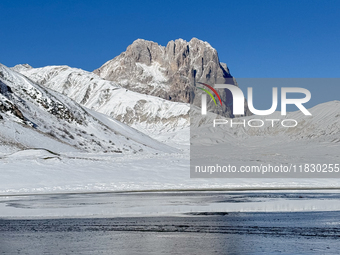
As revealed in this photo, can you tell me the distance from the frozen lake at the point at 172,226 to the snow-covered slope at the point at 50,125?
57.5 metres

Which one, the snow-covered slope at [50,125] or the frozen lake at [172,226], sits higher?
the snow-covered slope at [50,125]

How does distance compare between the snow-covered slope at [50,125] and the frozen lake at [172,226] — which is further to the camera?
the snow-covered slope at [50,125]

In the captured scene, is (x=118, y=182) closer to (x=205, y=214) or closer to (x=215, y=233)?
(x=205, y=214)

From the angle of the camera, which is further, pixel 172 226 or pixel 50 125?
pixel 50 125

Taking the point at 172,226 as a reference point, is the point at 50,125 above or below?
above

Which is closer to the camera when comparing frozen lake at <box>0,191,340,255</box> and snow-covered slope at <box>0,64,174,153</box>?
frozen lake at <box>0,191,340,255</box>

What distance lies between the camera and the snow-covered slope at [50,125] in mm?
83625

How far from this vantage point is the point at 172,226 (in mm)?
14859

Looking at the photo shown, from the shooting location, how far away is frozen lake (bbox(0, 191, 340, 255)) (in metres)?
11.6

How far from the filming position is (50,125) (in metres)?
100

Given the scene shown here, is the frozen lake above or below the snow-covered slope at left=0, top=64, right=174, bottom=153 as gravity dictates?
below

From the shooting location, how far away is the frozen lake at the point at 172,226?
38.1 ft

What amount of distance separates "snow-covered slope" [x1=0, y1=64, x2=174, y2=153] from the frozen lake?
5754 centimetres

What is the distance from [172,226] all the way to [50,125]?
89841mm
